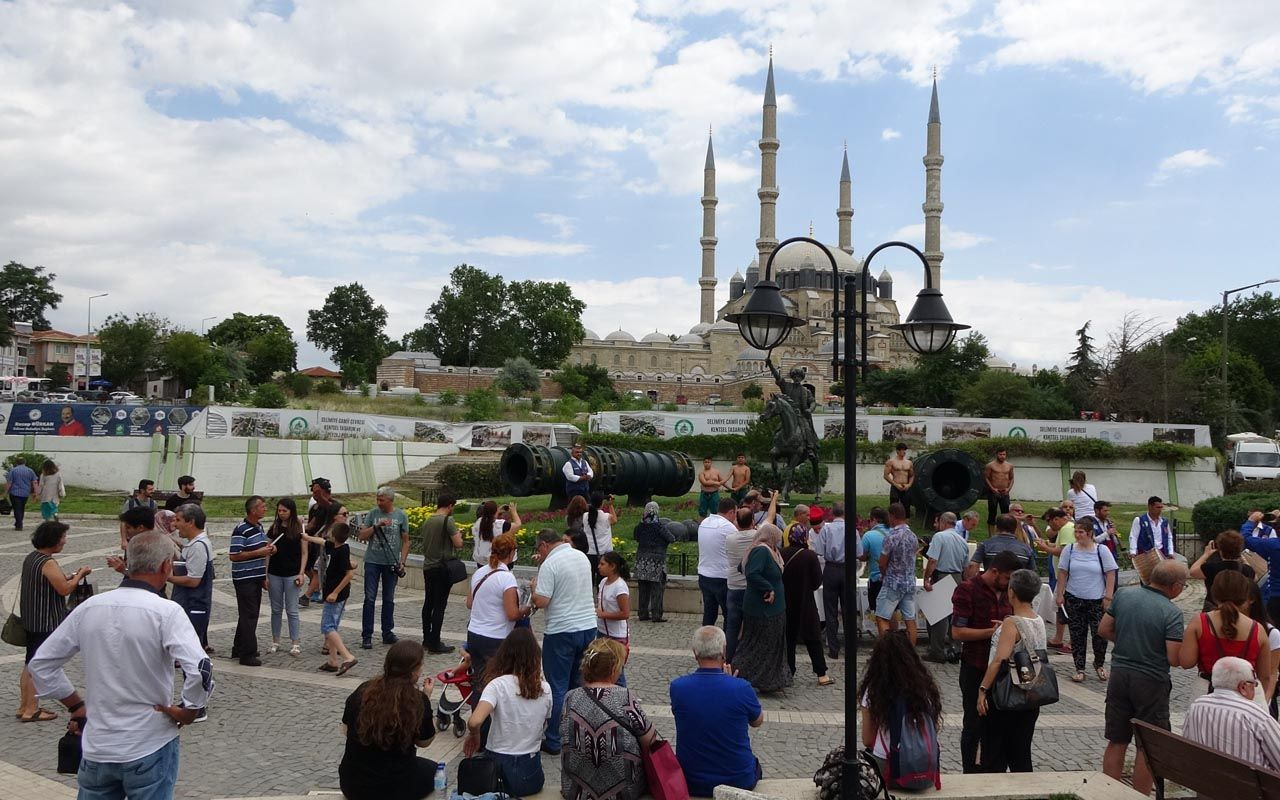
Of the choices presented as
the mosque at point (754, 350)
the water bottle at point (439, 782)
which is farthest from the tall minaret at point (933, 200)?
the water bottle at point (439, 782)

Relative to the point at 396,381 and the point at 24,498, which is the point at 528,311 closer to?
the point at 396,381

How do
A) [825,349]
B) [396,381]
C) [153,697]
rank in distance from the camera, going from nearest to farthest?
[153,697] < [396,381] < [825,349]

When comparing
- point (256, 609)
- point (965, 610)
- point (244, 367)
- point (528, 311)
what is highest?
point (528, 311)

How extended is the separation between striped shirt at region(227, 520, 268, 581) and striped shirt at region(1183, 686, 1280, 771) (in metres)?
7.14

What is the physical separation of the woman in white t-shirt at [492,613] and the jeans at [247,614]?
2.93 meters

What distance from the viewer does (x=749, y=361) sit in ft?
279

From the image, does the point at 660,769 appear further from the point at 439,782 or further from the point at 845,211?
the point at 845,211

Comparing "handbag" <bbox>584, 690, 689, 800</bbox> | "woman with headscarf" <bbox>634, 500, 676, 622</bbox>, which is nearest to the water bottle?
"handbag" <bbox>584, 690, 689, 800</bbox>

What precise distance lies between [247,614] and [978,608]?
6178 millimetres

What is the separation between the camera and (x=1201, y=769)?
426 centimetres

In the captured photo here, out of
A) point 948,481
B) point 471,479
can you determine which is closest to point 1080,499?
point 948,481

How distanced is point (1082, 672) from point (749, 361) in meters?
76.8

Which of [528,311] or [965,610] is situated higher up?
[528,311]

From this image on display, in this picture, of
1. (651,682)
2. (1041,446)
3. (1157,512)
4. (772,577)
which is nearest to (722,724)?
(772,577)
